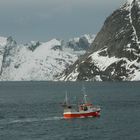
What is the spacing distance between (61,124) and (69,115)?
50.1ft

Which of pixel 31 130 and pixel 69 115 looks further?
pixel 69 115

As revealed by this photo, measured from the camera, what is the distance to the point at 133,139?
11900 cm

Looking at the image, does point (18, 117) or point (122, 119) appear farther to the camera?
point (18, 117)

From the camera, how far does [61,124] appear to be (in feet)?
503

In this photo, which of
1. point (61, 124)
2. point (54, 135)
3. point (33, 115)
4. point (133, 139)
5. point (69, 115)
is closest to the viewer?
point (133, 139)

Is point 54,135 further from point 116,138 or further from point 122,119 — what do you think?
point 122,119

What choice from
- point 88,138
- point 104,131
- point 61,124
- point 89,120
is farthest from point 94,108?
point 88,138

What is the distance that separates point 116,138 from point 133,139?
485 cm

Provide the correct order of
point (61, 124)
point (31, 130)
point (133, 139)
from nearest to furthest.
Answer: point (133, 139) → point (31, 130) → point (61, 124)

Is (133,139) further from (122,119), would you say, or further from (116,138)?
(122,119)

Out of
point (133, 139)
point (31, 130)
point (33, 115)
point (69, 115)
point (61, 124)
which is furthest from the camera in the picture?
point (33, 115)

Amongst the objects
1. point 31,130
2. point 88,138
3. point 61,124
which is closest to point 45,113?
point 61,124

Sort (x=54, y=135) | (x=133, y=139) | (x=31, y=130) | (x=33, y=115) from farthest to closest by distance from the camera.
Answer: (x=33, y=115), (x=31, y=130), (x=54, y=135), (x=133, y=139)

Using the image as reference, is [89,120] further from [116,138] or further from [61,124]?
[116,138]
